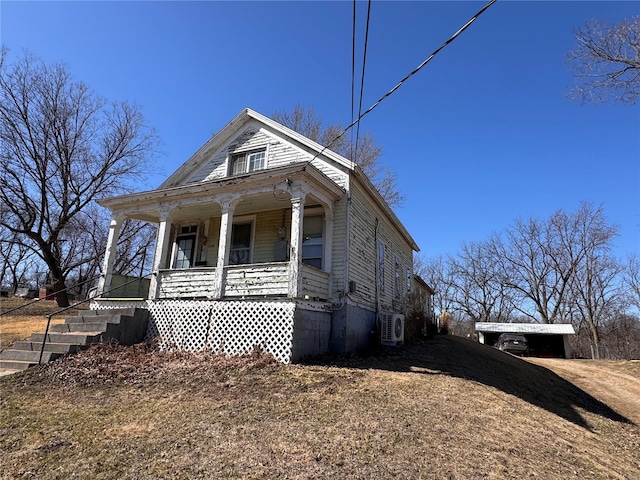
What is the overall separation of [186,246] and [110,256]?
2527mm

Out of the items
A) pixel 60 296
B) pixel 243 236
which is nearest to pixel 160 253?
pixel 243 236

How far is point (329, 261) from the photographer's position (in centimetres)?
1045

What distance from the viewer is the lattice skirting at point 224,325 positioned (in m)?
8.51

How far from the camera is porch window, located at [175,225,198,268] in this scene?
44.3 ft

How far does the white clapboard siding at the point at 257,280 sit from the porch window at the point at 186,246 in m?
4.46

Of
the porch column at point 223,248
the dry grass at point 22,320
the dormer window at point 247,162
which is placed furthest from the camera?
the dormer window at point 247,162

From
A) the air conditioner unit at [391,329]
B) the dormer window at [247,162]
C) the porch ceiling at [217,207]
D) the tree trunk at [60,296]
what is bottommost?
the air conditioner unit at [391,329]

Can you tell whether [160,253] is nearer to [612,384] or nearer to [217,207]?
[217,207]

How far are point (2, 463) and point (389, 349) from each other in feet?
30.6

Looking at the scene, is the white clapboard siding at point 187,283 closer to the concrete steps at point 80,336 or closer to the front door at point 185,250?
the concrete steps at point 80,336

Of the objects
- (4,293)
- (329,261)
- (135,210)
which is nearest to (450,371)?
(329,261)

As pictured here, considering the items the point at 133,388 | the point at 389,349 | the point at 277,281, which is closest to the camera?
the point at 133,388

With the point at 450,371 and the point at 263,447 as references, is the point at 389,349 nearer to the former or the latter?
the point at 450,371

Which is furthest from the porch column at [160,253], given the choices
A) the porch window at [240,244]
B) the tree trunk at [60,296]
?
the tree trunk at [60,296]
